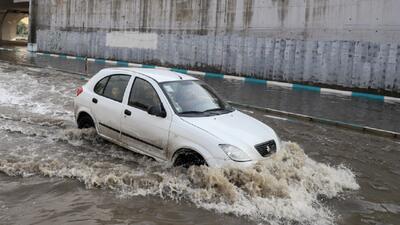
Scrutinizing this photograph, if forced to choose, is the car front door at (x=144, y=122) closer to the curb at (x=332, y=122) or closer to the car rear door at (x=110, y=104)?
the car rear door at (x=110, y=104)

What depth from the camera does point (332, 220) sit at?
17.8 feet

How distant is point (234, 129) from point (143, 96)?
1711 millimetres

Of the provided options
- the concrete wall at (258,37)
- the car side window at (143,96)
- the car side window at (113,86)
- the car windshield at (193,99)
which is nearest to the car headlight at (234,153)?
the car windshield at (193,99)

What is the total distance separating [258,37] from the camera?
22484 mm

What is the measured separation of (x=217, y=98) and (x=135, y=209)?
106 inches

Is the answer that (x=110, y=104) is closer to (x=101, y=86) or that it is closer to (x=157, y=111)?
(x=101, y=86)

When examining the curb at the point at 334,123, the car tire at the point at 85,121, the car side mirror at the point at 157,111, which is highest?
the car side mirror at the point at 157,111

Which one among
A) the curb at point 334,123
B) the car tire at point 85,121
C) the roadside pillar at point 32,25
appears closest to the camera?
the car tire at point 85,121

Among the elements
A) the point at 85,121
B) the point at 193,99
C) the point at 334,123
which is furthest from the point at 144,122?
the point at 334,123

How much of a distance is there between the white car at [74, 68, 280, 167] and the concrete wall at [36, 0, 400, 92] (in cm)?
1283

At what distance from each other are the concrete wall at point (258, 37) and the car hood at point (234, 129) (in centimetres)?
1295

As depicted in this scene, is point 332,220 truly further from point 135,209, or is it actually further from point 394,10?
point 394,10

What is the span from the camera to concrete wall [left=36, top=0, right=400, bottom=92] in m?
18.4

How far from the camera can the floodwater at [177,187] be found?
17.6 feet
